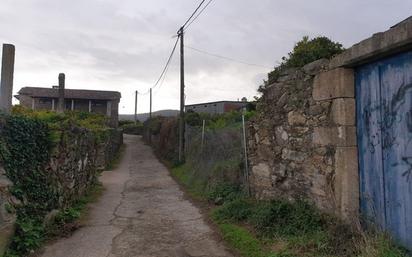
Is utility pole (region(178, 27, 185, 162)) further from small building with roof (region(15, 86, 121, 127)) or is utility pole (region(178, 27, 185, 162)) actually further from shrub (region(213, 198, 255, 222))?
small building with roof (region(15, 86, 121, 127))

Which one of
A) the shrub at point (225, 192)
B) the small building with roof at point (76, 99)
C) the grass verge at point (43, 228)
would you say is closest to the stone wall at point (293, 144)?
the shrub at point (225, 192)

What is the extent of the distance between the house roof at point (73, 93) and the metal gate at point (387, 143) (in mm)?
44680

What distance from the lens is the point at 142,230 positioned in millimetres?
7207

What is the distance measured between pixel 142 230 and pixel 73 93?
43.9 meters

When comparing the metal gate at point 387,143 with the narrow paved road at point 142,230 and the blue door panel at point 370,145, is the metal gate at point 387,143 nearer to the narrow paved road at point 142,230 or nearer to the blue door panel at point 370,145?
the blue door panel at point 370,145

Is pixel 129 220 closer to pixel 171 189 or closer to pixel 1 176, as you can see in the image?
pixel 1 176

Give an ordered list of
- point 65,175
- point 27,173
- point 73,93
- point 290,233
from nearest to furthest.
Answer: point 290,233 < point 27,173 < point 65,175 < point 73,93

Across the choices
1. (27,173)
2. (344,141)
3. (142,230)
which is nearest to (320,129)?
(344,141)

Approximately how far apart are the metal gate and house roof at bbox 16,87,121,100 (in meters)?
44.7

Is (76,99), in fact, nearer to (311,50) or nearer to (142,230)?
(311,50)

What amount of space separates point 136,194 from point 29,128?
5.69 meters

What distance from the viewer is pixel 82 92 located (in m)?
48.8

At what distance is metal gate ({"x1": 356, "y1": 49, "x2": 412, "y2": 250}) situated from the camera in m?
4.30

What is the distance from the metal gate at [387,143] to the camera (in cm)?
430
